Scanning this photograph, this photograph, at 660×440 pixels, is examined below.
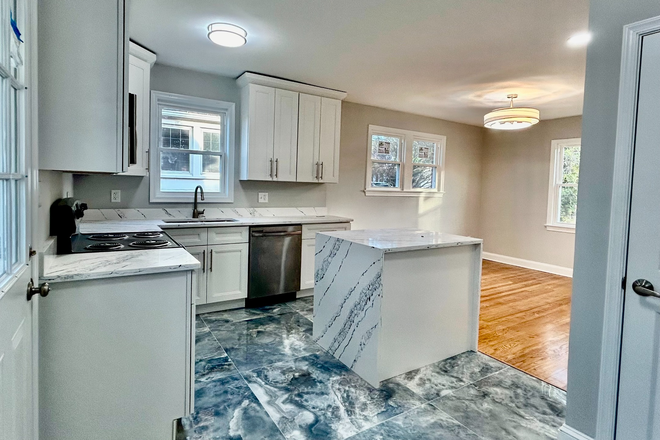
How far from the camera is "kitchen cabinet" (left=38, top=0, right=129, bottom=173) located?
1.54 metres

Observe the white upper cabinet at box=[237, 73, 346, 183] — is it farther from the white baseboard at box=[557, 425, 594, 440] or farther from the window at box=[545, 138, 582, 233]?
the window at box=[545, 138, 582, 233]

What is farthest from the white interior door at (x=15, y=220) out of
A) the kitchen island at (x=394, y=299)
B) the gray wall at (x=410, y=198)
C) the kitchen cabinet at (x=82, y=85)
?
the gray wall at (x=410, y=198)

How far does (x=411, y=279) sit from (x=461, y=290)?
Answer: 55 cm

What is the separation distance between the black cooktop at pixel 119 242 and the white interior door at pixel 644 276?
2.24 metres

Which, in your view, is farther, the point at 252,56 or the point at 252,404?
the point at 252,56

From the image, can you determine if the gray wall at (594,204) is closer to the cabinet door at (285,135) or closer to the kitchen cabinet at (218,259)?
the kitchen cabinet at (218,259)

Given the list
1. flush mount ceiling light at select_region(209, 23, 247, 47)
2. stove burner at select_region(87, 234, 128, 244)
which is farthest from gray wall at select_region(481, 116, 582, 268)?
stove burner at select_region(87, 234, 128, 244)

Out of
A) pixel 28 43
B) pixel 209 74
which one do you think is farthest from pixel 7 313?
pixel 209 74

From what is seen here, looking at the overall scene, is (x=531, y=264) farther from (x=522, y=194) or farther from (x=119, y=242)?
(x=119, y=242)

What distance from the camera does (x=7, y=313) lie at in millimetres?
965

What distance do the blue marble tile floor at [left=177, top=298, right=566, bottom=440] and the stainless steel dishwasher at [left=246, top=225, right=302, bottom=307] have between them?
2.94 ft

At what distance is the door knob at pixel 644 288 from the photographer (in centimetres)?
146

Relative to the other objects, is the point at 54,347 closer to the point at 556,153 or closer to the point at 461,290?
the point at 461,290

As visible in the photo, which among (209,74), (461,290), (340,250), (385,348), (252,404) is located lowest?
(252,404)
